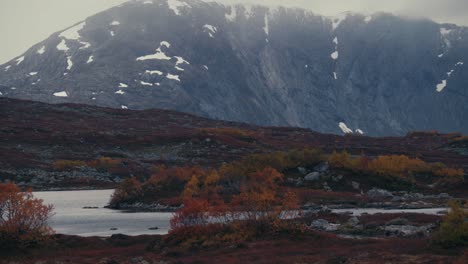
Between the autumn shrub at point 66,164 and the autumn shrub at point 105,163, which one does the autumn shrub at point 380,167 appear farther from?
the autumn shrub at point 66,164

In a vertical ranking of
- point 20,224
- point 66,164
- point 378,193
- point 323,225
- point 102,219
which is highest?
point 66,164

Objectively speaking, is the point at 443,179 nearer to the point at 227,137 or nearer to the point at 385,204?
the point at 385,204

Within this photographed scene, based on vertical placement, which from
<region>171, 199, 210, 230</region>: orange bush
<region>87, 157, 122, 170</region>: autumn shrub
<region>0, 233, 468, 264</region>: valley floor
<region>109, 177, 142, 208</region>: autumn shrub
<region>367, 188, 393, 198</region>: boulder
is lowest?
<region>0, 233, 468, 264</region>: valley floor

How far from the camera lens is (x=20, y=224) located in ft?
184

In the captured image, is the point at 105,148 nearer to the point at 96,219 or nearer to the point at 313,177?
the point at 313,177

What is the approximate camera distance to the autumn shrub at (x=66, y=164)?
13600cm

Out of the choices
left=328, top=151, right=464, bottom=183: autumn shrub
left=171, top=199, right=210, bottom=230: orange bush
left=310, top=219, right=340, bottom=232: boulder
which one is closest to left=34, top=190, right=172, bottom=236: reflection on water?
left=171, top=199, right=210, bottom=230: orange bush

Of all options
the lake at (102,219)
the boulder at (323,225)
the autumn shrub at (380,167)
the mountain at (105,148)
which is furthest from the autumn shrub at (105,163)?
the boulder at (323,225)

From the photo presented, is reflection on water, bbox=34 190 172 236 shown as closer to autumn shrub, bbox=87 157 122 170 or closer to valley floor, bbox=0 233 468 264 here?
valley floor, bbox=0 233 468 264

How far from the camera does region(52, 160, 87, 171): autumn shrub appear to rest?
446 ft

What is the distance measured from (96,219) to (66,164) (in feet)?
191

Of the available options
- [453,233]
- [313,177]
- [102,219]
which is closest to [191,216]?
[453,233]

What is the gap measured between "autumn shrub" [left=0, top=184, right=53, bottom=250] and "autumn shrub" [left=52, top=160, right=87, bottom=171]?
78127 mm

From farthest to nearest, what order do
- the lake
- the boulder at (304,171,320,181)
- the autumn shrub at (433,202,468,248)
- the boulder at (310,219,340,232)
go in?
the boulder at (304,171,320,181) < the lake < the boulder at (310,219,340,232) < the autumn shrub at (433,202,468,248)
